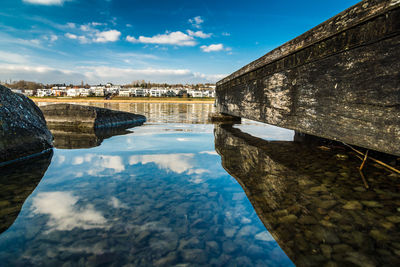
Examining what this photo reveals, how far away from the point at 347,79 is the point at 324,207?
1221 millimetres

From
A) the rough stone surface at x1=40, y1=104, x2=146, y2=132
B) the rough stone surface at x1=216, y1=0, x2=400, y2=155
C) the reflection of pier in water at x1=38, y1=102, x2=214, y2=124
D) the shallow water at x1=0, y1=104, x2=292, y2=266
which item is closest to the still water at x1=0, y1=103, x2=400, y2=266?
the shallow water at x1=0, y1=104, x2=292, y2=266

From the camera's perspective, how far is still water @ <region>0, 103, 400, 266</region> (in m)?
1.16

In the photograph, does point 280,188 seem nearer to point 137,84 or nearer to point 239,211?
point 239,211

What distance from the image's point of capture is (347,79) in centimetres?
199

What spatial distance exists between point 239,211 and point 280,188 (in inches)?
24.9

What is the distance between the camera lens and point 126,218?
4.90 ft

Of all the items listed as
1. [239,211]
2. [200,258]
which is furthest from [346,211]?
[200,258]

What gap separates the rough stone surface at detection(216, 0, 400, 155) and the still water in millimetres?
570

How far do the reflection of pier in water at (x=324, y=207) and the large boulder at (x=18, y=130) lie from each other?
2.87m

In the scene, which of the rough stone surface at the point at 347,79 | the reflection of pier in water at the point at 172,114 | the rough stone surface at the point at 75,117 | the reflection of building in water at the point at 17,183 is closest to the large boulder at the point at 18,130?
the reflection of building in water at the point at 17,183

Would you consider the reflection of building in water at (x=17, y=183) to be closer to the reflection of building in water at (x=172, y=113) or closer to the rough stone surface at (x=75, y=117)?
the rough stone surface at (x=75, y=117)

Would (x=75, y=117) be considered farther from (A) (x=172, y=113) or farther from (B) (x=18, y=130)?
(A) (x=172, y=113)

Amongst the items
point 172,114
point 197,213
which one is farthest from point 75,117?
point 172,114

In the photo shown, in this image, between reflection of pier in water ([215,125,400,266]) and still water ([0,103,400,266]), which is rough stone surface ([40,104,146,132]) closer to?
still water ([0,103,400,266])
